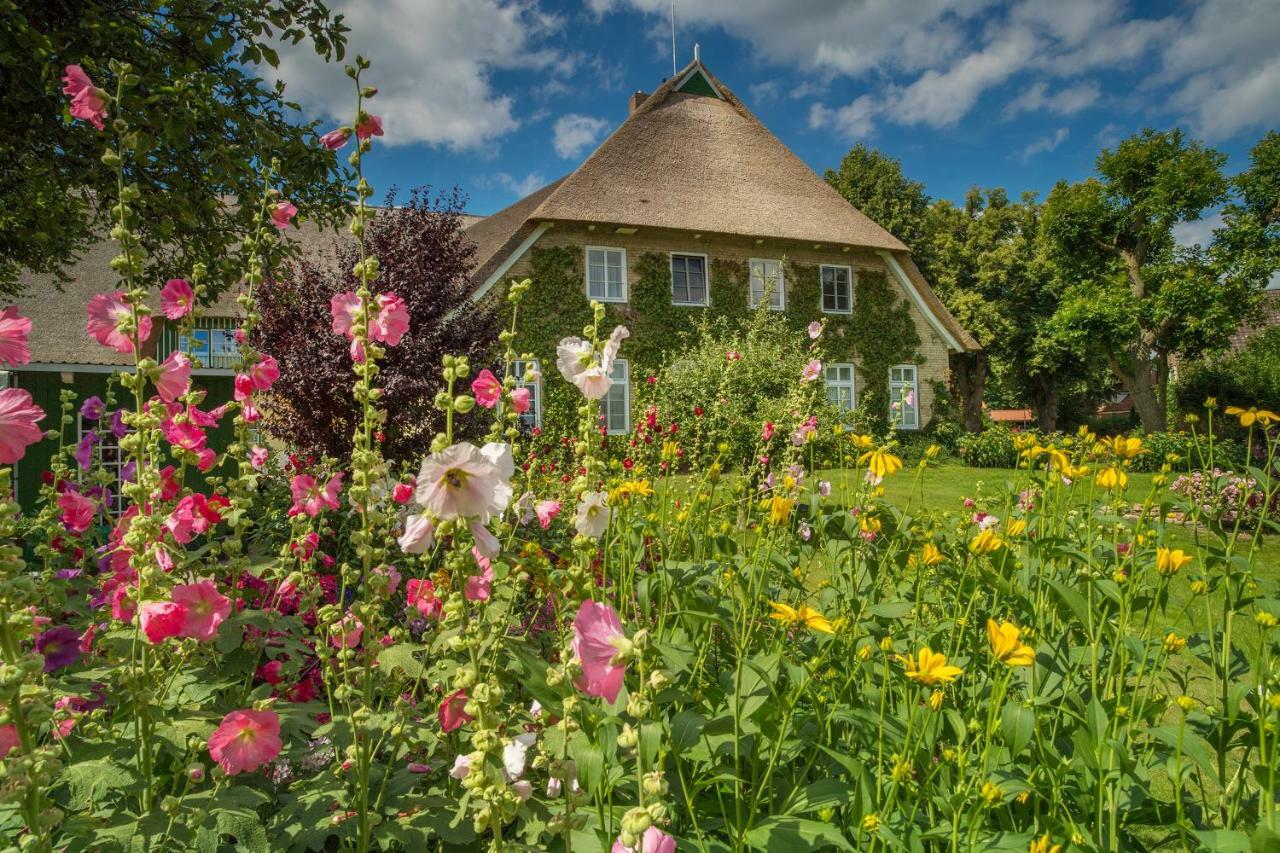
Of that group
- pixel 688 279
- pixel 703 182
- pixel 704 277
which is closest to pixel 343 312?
pixel 688 279

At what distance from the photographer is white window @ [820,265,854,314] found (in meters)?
16.0

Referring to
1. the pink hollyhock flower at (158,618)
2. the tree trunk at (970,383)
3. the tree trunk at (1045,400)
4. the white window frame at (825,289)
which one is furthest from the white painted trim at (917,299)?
the pink hollyhock flower at (158,618)

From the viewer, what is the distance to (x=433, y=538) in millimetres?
1042

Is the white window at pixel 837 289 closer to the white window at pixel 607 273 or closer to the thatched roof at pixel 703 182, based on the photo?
the thatched roof at pixel 703 182

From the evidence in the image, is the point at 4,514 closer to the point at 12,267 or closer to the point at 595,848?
the point at 595,848

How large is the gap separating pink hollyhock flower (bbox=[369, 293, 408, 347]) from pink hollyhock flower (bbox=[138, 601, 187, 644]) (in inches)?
21.5

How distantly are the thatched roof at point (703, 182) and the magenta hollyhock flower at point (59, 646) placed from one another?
12358mm

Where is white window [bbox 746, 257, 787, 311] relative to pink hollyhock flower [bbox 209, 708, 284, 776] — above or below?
above

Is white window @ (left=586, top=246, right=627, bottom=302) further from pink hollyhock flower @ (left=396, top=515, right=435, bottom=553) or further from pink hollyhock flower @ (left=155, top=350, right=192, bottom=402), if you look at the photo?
pink hollyhock flower @ (left=396, top=515, right=435, bottom=553)

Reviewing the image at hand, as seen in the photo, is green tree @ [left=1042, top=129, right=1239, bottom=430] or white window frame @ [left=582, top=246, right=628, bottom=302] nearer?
white window frame @ [left=582, top=246, right=628, bottom=302]

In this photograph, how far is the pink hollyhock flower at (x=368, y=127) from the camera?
1425 millimetres

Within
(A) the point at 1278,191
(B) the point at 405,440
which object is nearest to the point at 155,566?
(B) the point at 405,440

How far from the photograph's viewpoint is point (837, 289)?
16172 millimetres

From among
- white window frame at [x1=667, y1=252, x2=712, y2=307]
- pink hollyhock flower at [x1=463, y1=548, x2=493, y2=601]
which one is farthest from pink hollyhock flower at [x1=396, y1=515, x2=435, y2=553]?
white window frame at [x1=667, y1=252, x2=712, y2=307]
